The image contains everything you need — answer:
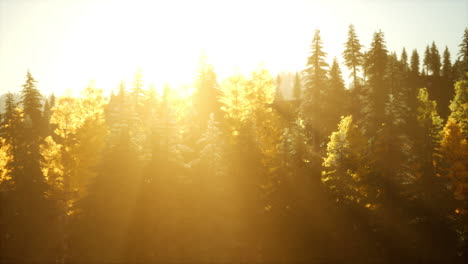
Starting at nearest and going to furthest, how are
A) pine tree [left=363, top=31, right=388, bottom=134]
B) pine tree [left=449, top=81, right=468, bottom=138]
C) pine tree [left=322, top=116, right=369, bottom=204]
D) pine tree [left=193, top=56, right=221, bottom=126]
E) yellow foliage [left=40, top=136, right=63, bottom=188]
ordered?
pine tree [left=322, top=116, right=369, bottom=204] → pine tree [left=449, top=81, right=468, bottom=138] → yellow foliage [left=40, top=136, right=63, bottom=188] → pine tree [left=363, top=31, right=388, bottom=134] → pine tree [left=193, top=56, right=221, bottom=126]

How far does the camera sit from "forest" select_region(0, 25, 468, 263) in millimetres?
24719

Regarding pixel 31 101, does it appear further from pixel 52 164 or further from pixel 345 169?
pixel 345 169

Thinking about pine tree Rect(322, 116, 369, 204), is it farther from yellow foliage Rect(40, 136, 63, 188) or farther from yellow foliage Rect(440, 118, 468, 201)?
yellow foliage Rect(40, 136, 63, 188)

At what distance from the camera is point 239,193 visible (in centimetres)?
2614

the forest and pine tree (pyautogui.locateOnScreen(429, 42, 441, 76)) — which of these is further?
pine tree (pyautogui.locateOnScreen(429, 42, 441, 76))

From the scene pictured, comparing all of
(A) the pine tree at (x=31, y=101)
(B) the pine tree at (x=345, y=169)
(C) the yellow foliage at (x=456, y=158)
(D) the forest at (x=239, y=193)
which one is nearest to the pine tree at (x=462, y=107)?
(D) the forest at (x=239, y=193)

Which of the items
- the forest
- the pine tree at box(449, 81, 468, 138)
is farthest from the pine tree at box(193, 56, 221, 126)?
the pine tree at box(449, 81, 468, 138)

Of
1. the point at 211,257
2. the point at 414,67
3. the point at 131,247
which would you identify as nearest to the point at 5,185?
the point at 131,247

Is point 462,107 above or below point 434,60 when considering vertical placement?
below

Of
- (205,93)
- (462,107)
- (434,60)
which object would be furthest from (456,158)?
(434,60)

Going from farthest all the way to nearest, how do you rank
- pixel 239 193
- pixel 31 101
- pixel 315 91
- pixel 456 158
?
pixel 31 101 → pixel 315 91 → pixel 456 158 → pixel 239 193

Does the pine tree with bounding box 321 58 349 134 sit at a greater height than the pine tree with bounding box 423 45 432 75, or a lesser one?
lesser

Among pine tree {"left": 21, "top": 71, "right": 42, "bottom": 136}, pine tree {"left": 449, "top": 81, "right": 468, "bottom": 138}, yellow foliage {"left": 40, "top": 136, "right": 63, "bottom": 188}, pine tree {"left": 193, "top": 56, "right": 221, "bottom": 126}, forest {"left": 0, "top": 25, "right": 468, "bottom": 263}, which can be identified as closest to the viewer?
forest {"left": 0, "top": 25, "right": 468, "bottom": 263}

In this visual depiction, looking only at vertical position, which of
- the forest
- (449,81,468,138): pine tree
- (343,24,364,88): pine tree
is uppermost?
(343,24,364,88): pine tree
